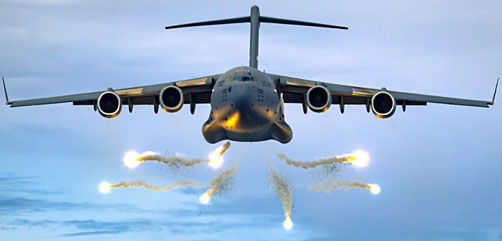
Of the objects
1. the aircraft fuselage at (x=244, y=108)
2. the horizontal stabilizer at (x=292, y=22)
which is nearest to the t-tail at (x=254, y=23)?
the horizontal stabilizer at (x=292, y=22)

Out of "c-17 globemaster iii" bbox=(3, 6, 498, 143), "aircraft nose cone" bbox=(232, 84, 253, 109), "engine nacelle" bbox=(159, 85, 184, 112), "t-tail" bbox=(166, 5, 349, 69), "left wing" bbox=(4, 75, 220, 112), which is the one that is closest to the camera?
"aircraft nose cone" bbox=(232, 84, 253, 109)

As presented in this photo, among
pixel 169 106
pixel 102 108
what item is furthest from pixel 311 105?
pixel 102 108

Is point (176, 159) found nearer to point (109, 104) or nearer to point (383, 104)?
point (109, 104)

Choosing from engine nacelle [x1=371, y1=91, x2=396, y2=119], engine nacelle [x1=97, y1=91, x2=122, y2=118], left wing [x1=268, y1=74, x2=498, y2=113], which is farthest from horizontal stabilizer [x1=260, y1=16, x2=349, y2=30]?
engine nacelle [x1=97, y1=91, x2=122, y2=118]

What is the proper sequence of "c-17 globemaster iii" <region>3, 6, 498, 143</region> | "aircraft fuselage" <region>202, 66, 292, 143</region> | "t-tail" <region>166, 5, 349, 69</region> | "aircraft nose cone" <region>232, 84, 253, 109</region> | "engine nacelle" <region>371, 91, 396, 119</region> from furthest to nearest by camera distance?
"t-tail" <region>166, 5, 349, 69</region> → "engine nacelle" <region>371, 91, 396, 119</region> → "c-17 globemaster iii" <region>3, 6, 498, 143</region> → "aircraft fuselage" <region>202, 66, 292, 143</region> → "aircraft nose cone" <region>232, 84, 253, 109</region>

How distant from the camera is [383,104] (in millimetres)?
23953

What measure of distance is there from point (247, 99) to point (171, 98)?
306cm

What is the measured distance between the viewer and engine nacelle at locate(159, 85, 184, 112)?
2364 centimetres

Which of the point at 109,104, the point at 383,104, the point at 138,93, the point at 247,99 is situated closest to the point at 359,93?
the point at 383,104

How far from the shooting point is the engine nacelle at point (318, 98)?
2366 cm

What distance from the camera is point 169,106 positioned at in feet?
77.9

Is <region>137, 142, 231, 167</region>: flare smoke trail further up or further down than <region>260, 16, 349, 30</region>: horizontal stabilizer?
further down

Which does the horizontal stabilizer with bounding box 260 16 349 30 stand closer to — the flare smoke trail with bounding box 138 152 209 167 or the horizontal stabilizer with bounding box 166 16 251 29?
the horizontal stabilizer with bounding box 166 16 251 29

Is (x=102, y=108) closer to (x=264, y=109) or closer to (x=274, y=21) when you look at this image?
(x=264, y=109)
